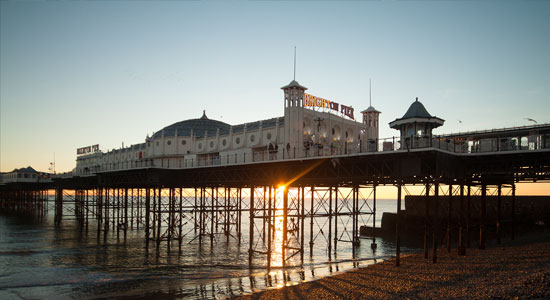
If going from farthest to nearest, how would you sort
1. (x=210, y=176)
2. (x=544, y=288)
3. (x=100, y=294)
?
(x=210, y=176)
(x=100, y=294)
(x=544, y=288)

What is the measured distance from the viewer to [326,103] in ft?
142

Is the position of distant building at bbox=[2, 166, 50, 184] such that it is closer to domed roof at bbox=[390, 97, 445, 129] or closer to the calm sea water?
the calm sea water

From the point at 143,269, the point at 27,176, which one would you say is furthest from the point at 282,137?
the point at 27,176

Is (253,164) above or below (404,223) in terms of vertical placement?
above

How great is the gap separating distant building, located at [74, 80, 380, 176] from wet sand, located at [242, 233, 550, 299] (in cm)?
974

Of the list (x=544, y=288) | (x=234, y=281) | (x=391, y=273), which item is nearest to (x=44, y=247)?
(x=234, y=281)

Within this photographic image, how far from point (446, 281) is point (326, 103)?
78.7ft

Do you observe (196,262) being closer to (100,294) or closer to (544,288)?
(100,294)

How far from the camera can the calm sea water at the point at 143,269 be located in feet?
88.1

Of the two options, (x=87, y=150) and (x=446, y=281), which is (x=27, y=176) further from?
(x=446, y=281)

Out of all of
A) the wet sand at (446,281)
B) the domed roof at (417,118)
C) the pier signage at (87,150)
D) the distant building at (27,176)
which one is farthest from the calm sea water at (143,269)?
the distant building at (27,176)

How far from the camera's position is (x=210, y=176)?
4650cm

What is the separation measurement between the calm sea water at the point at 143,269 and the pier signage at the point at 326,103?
1539 centimetres

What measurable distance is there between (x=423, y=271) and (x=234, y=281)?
1313 centimetres
